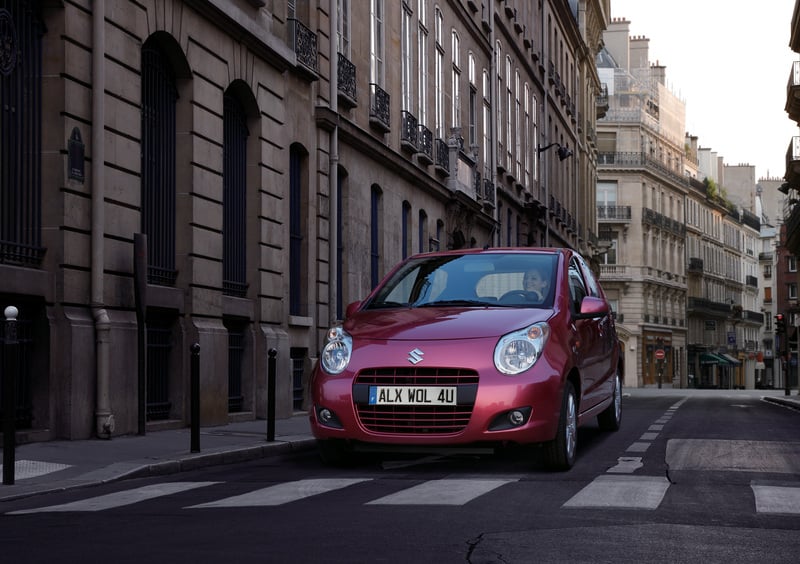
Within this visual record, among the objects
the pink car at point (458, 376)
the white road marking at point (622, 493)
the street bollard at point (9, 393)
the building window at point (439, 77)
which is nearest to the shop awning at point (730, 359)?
the building window at point (439, 77)

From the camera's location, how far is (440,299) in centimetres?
1081

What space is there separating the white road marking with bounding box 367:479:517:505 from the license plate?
650 millimetres

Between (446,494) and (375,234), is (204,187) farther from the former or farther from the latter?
(375,234)

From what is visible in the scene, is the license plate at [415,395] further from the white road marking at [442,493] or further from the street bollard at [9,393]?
the street bollard at [9,393]

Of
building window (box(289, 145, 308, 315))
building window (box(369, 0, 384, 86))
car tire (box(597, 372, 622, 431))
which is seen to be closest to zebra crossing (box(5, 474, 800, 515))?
car tire (box(597, 372, 622, 431))

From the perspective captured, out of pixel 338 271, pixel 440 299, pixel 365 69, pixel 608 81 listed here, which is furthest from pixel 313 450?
pixel 608 81

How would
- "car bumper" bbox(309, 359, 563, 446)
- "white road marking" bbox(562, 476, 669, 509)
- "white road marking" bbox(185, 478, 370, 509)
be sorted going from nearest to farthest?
"white road marking" bbox(562, 476, 669, 509) < "white road marking" bbox(185, 478, 370, 509) < "car bumper" bbox(309, 359, 563, 446)

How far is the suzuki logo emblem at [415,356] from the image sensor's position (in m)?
9.51

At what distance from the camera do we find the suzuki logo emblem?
9.51 m

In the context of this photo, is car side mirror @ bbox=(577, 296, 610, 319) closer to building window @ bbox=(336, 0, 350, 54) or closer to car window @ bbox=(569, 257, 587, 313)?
car window @ bbox=(569, 257, 587, 313)

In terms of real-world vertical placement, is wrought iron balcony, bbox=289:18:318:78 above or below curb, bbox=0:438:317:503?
above

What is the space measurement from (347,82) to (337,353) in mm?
14020

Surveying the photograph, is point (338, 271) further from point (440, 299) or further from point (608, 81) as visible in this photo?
point (608, 81)

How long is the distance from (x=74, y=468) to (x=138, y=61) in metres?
5.87
